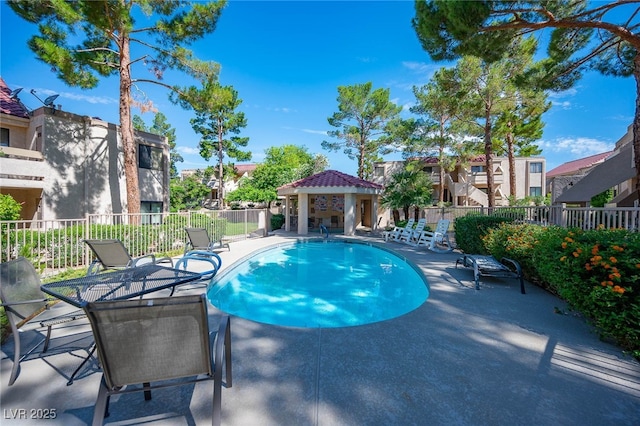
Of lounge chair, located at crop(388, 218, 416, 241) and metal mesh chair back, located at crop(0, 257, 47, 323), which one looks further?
lounge chair, located at crop(388, 218, 416, 241)

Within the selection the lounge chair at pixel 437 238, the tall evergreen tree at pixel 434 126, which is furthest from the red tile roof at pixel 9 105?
the tall evergreen tree at pixel 434 126

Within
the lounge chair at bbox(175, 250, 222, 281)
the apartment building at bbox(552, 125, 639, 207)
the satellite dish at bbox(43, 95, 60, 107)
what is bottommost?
the lounge chair at bbox(175, 250, 222, 281)

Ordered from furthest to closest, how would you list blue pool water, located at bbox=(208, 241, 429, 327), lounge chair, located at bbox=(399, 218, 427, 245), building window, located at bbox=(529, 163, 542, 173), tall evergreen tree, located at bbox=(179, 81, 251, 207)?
building window, located at bbox=(529, 163, 542, 173) → tall evergreen tree, located at bbox=(179, 81, 251, 207) → lounge chair, located at bbox=(399, 218, 427, 245) → blue pool water, located at bbox=(208, 241, 429, 327)

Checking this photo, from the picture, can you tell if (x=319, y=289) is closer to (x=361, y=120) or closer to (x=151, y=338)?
(x=151, y=338)

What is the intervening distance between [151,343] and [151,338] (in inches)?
1.6

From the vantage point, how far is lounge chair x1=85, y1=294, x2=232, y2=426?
1.69 meters

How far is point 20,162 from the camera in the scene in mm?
9945

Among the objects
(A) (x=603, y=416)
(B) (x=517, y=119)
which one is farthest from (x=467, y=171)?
(A) (x=603, y=416)

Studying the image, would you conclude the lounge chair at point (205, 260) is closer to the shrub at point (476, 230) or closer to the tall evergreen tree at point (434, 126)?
the shrub at point (476, 230)

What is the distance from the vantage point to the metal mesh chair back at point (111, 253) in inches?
216

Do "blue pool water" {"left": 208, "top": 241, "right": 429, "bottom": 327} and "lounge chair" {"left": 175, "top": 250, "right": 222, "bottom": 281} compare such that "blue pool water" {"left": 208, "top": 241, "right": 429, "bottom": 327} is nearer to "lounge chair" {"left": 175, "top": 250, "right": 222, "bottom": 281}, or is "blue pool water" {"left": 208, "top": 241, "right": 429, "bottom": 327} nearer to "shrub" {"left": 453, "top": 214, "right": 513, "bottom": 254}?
"lounge chair" {"left": 175, "top": 250, "right": 222, "bottom": 281}

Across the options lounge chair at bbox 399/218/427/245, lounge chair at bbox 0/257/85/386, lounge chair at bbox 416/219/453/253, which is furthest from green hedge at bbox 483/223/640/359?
lounge chair at bbox 399/218/427/245

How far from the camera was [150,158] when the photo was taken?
1483 centimetres

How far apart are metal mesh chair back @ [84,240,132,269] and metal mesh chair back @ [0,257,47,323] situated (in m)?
2.68
